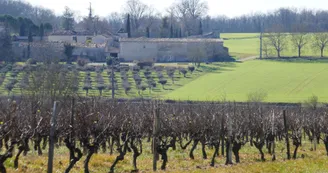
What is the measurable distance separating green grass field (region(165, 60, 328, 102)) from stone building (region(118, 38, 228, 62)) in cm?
665

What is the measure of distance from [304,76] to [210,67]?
12336mm

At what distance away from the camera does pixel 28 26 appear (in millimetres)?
91250

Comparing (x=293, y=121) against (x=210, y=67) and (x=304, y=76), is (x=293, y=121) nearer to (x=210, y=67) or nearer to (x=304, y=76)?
(x=304, y=76)

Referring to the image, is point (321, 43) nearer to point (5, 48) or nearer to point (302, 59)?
point (302, 59)

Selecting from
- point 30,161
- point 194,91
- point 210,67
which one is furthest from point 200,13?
point 30,161

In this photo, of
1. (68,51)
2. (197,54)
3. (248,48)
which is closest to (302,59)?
(197,54)

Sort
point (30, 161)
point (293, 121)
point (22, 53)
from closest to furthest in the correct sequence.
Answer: point (30, 161), point (293, 121), point (22, 53)

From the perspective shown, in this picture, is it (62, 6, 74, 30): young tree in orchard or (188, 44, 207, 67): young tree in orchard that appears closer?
(188, 44, 207, 67): young tree in orchard

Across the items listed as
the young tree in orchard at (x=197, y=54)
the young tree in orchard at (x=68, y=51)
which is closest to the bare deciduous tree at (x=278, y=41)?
the young tree in orchard at (x=197, y=54)

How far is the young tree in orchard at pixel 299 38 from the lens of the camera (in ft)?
276

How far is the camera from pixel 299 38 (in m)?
85.9

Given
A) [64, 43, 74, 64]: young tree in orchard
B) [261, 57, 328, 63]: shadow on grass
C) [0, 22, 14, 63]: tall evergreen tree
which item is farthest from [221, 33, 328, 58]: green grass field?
[0, 22, 14, 63]: tall evergreen tree

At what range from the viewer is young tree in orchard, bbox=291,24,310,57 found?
8425cm

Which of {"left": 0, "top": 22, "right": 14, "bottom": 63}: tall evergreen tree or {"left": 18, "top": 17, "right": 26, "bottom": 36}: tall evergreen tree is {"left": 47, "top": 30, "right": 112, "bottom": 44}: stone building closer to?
{"left": 18, "top": 17, "right": 26, "bottom": 36}: tall evergreen tree
